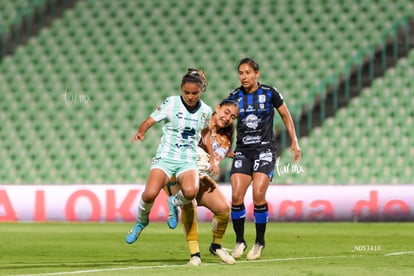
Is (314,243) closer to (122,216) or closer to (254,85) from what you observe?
(254,85)

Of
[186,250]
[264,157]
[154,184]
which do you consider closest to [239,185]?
[264,157]

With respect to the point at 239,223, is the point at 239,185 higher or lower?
higher

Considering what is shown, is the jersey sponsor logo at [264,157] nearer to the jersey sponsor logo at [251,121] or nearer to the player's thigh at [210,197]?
the jersey sponsor logo at [251,121]

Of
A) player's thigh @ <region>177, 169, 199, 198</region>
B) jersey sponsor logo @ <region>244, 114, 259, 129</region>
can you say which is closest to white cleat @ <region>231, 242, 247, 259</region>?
jersey sponsor logo @ <region>244, 114, 259, 129</region>

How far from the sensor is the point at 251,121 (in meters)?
9.52

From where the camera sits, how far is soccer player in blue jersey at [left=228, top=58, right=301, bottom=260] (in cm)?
944

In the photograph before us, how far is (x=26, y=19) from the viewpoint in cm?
2120

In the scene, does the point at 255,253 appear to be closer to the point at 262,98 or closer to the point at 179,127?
the point at 262,98

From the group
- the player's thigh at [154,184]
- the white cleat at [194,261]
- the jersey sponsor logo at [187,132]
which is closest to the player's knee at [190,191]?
the player's thigh at [154,184]

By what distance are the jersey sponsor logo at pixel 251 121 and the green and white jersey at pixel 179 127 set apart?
1.06m

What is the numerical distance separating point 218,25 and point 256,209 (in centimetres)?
1140

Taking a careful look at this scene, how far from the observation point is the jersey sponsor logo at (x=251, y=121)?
949cm

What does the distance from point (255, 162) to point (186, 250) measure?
1.77m

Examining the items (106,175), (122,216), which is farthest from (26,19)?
(122,216)
